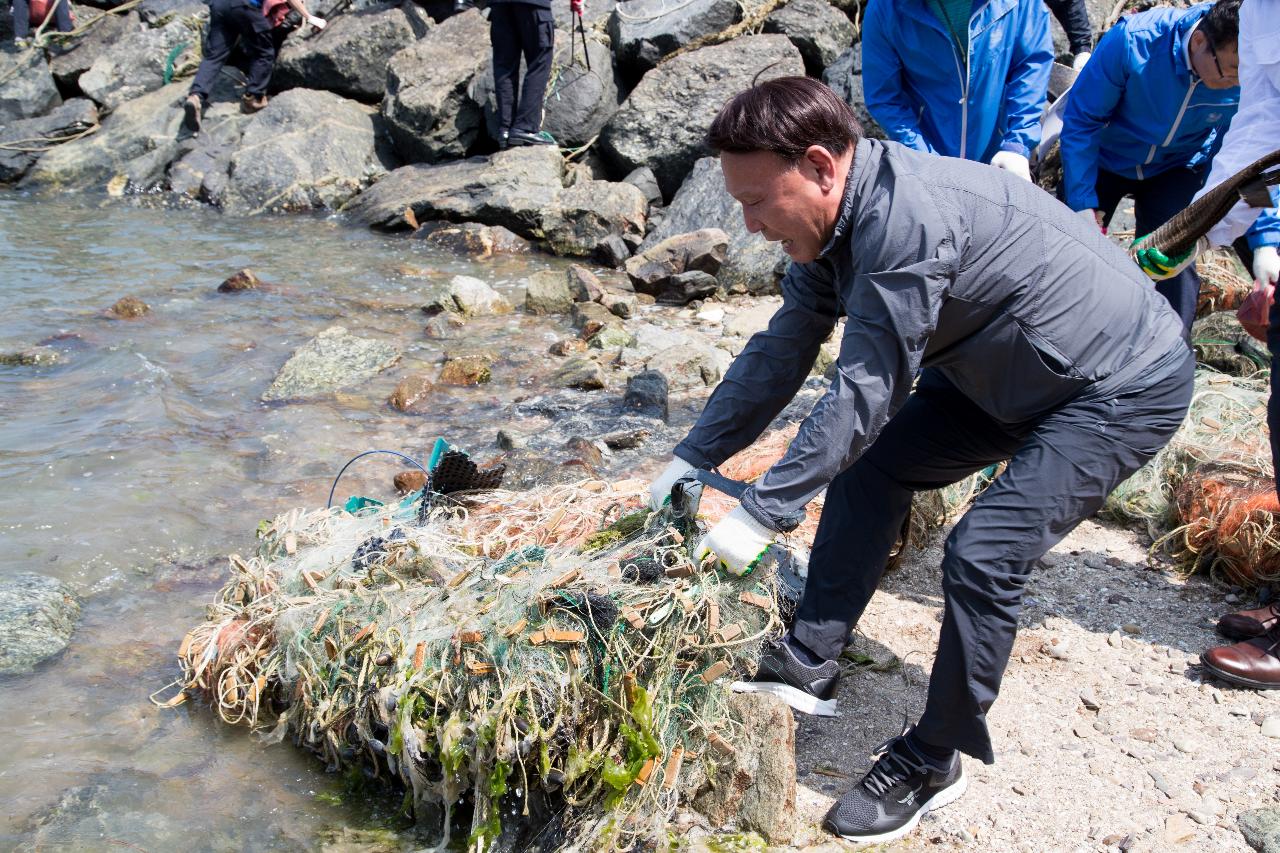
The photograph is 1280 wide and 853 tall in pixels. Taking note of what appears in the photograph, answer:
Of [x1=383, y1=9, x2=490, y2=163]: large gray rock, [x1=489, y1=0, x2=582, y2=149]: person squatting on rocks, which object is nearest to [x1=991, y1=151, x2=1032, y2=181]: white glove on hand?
[x1=489, y1=0, x2=582, y2=149]: person squatting on rocks

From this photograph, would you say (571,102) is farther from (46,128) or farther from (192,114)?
(46,128)

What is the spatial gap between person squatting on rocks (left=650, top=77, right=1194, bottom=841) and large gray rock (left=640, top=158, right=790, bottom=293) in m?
5.85

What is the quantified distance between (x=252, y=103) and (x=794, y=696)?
13.5 m

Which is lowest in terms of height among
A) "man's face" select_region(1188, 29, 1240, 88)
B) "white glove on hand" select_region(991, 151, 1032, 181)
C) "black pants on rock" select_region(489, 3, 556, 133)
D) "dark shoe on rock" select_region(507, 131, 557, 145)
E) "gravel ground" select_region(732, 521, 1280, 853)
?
"dark shoe on rock" select_region(507, 131, 557, 145)

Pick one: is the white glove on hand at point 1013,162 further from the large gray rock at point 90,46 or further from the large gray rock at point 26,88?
the large gray rock at point 90,46

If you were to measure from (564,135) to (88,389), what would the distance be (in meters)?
7.07

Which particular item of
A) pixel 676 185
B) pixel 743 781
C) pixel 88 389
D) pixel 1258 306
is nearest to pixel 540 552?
pixel 743 781

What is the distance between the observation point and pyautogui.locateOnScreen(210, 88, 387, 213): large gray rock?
41.1 feet

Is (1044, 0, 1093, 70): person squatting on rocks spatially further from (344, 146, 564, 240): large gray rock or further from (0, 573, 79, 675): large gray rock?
(0, 573, 79, 675): large gray rock

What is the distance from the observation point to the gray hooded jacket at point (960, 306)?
8.19ft

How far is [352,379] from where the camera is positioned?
278 inches

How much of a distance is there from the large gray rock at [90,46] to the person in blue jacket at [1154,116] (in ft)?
53.1

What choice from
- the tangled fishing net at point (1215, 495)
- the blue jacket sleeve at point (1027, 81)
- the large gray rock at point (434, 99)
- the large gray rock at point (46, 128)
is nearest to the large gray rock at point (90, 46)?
the large gray rock at point (46, 128)

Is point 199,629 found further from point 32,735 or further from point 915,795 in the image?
point 915,795
